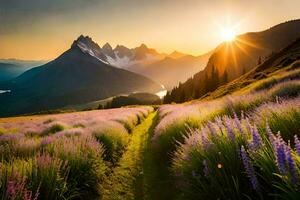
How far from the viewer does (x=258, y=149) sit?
4906 millimetres

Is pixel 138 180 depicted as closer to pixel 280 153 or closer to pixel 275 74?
pixel 280 153

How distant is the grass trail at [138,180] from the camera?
10.7 metres

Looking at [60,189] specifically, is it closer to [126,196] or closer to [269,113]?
[126,196]

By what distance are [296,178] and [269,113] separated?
186 inches

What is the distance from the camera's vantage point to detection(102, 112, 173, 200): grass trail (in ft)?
35.3

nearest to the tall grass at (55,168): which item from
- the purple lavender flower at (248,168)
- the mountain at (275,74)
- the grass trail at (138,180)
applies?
the grass trail at (138,180)

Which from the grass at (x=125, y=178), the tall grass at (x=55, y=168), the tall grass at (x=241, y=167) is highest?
the tall grass at (x=241, y=167)

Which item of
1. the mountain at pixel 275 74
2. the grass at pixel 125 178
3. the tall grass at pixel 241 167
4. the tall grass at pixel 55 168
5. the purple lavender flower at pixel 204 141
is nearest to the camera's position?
the tall grass at pixel 241 167

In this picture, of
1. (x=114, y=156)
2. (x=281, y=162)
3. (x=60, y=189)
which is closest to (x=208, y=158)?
(x=281, y=162)

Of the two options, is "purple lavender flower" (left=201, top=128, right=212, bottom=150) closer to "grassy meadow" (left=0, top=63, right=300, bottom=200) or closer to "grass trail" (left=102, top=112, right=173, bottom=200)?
"grassy meadow" (left=0, top=63, right=300, bottom=200)

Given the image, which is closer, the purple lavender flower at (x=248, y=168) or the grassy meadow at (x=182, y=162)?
the purple lavender flower at (x=248, y=168)

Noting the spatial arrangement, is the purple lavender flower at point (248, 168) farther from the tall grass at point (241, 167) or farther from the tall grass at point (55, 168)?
the tall grass at point (55, 168)

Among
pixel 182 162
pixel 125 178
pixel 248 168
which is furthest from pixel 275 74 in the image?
pixel 248 168

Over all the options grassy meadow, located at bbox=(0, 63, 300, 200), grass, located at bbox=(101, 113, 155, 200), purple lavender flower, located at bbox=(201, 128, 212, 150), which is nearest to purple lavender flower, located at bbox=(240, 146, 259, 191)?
grassy meadow, located at bbox=(0, 63, 300, 200)
